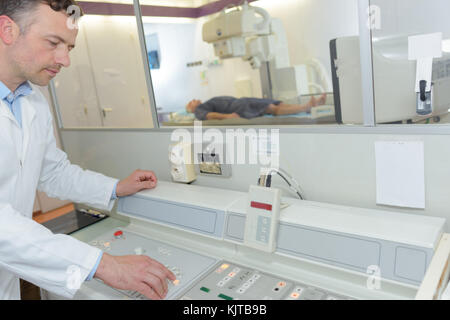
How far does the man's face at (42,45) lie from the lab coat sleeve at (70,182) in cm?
40

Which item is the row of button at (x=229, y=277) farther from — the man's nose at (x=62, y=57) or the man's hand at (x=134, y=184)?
the man's nose at (x=62, y=57)

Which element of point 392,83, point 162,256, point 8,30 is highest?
point 8,30

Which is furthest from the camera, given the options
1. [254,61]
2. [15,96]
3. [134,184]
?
[254,61]

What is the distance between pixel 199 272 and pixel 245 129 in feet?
1.58

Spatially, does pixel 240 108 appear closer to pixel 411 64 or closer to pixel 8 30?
pixel 411 64

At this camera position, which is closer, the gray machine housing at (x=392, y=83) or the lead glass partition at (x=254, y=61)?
the gray machine housing at (x=392, y=83)

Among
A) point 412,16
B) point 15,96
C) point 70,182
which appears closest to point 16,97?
point 15,96

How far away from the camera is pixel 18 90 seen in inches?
41.7

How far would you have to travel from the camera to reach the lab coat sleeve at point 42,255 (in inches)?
31.7

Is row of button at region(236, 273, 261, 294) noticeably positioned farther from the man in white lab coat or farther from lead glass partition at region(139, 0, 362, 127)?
lead glass partition at region(139, 0, 362, 127)

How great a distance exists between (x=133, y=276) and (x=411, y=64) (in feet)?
2.91

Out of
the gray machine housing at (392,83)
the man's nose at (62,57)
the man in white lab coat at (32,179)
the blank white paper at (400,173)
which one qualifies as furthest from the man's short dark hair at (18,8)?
the blank white paper at (400,173)

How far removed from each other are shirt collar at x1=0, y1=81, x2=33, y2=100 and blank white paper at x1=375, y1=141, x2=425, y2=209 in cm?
105
